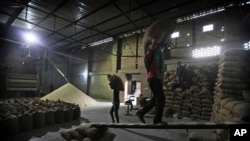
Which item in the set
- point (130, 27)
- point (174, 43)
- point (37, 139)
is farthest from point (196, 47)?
point (37, 139)

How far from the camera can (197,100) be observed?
23.0ft

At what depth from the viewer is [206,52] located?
9.26m

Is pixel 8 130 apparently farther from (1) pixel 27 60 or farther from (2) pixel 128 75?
(1) pixel 27 60

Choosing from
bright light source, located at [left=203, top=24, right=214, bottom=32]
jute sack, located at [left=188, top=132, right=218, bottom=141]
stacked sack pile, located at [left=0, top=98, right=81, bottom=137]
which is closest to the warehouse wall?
bright light source, located at [left=203, top=24, right=214, bottom=32]

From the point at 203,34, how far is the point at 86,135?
28.0 feet

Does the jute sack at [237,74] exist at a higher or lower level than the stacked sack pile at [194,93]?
higher

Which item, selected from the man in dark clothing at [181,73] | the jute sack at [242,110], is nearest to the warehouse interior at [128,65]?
the jute sack at [242,110]

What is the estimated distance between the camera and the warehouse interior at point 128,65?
450cm

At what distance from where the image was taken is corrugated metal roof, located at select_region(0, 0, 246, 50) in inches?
329

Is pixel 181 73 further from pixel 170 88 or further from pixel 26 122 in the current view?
pixel 26 122

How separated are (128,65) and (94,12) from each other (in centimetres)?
546

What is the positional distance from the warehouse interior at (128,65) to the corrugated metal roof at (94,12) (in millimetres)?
48

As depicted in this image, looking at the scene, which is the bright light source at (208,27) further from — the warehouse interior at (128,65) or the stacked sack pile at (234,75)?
the stacked sack pile at (234,75)

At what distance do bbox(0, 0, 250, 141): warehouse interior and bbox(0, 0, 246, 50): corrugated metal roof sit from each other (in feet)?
0.16
